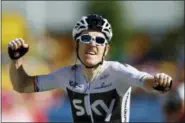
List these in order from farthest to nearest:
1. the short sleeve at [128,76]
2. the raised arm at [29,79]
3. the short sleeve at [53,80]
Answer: the short sleeve at [53,80], the raised arm at [29,79], the short sleeve at [128,76]

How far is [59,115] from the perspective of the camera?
1392 centimetres

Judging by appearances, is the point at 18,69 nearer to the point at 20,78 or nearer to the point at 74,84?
the point at 20,78

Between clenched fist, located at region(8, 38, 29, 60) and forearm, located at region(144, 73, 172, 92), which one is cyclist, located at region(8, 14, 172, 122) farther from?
forearm, located at region(144, 73, 172, 92)

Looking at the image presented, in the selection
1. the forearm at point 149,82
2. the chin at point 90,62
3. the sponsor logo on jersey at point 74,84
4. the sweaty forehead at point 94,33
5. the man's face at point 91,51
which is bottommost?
the sponsor logo on jersey at point 74,84

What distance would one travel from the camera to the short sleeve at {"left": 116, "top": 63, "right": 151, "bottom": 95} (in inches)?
238

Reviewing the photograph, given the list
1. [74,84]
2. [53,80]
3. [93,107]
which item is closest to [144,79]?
[93,107]

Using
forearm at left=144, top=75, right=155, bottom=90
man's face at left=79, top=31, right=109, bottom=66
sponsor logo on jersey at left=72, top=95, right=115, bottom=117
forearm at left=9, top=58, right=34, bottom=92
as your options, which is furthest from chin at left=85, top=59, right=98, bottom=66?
forearm at left=9, top=58, right=34, bottom=92

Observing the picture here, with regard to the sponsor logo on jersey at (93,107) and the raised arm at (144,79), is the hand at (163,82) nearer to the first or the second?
the raised arm at (144,79)

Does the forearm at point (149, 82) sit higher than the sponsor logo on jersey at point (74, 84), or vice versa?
the forearm at point (149, 82)

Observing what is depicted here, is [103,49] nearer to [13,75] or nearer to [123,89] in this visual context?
[123,89]

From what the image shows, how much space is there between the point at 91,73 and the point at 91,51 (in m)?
0.27

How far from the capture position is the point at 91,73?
6.34m

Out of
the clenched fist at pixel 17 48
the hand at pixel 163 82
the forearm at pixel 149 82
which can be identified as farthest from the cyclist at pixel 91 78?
the hand at pixel 163 82

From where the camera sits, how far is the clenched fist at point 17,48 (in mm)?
6165
